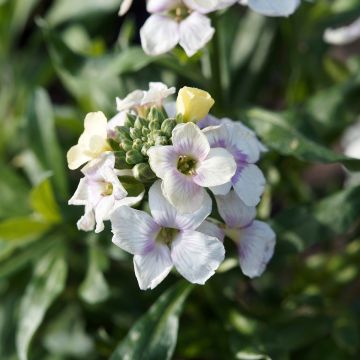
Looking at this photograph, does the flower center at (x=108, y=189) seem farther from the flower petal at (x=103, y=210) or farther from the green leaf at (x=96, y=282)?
the green leaf at (x=96, y=282)

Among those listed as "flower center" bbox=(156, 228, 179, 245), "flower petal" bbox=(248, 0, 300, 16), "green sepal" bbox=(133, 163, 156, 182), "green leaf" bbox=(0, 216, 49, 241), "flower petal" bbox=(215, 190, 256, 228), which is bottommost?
"green leaf" bbox=(0, 216, 49, 241)

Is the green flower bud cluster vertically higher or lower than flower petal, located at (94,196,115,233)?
higher

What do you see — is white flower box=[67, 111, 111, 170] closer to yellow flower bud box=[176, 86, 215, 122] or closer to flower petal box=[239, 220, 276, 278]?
yellow flower bud box=[176, 86, 215, 122]

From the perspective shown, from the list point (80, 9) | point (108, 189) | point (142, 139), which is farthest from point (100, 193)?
point (80, 9)

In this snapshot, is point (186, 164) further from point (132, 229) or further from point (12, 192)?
point (12, 192)

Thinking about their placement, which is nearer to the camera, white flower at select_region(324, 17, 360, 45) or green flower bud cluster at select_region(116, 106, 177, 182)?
green flower bud cluster at select_region(116, 106, 177, 182)

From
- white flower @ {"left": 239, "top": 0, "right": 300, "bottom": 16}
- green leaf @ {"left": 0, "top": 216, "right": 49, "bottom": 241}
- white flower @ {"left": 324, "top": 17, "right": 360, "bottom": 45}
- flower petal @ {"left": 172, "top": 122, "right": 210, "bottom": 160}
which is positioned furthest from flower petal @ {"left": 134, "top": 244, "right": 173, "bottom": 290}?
white flower @ {"left": 324, "top": 17, "right": 360, "bottom": 45}

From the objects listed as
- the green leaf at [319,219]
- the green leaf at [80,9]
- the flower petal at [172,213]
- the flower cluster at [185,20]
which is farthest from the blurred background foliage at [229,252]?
the flower petal at [172,213]
